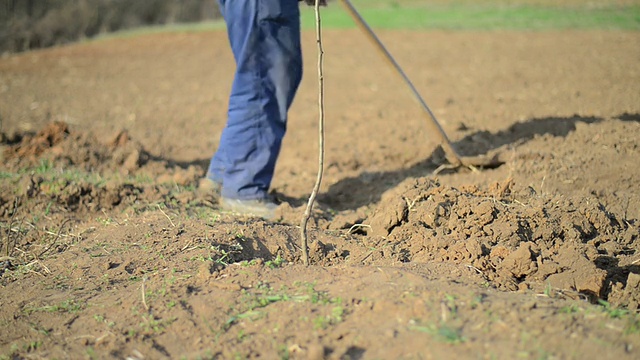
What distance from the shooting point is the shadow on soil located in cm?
452

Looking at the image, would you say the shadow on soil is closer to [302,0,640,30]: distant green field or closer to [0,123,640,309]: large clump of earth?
[0,123,640,309]: large clump of earth

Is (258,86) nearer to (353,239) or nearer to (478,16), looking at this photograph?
(353,239)

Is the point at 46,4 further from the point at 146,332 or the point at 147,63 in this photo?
the point at 146,332

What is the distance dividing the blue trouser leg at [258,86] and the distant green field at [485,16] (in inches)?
305

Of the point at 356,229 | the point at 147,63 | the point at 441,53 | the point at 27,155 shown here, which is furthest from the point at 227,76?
the point at 356,229

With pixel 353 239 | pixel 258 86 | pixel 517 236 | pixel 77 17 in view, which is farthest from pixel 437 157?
pixel 77 17

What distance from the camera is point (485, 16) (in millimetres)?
12797

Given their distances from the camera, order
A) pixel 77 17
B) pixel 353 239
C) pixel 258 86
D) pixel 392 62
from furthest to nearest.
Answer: pixel 77 17
pixel 392 62
pixel 258 86
pixel 353 239

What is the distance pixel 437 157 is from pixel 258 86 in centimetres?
147

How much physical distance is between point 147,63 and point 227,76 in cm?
212

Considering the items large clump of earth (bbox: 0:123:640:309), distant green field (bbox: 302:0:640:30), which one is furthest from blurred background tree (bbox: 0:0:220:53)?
large clump of earth (bbox: 0:123:640:309)

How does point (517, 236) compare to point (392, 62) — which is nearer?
point (517, 236)

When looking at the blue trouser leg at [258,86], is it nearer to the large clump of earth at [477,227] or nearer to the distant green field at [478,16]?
the large clump of earth at [477,227]

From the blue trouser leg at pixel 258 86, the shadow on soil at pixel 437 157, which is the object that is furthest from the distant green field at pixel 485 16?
the blue trouser leg at pixel 258 86
